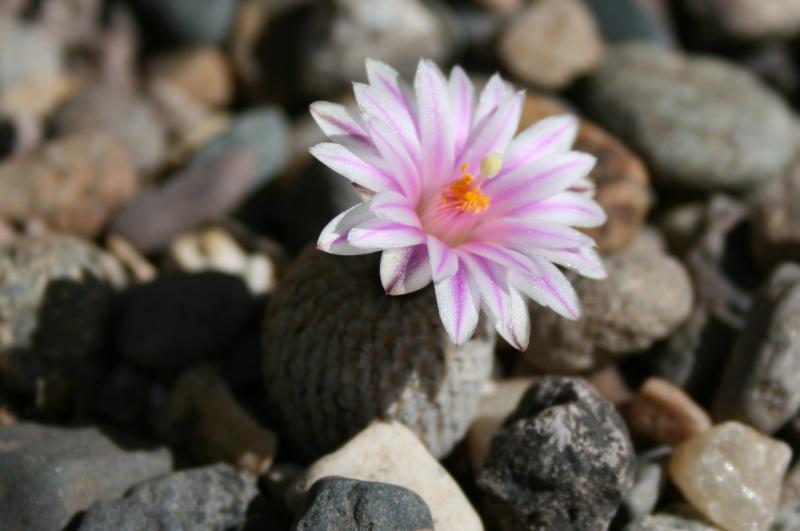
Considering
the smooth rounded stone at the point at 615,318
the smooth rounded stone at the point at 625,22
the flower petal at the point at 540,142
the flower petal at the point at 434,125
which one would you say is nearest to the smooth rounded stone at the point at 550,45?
the smooth rounded stone at the point at 625,22

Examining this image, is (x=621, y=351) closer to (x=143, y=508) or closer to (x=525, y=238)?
(x=525, y=238)

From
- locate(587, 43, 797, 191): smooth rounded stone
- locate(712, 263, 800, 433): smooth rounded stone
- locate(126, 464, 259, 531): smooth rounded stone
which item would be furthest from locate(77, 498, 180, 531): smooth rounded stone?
locate(587, 43, 797, 191): smooth rounded stone

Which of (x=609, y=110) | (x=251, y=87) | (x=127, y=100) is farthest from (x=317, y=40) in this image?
(x=609, y=110)

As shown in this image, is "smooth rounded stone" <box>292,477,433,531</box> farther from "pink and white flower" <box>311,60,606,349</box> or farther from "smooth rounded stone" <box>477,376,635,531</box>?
"pink and white flower" <box>311,60,606,349</box>

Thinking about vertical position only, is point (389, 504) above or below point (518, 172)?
below

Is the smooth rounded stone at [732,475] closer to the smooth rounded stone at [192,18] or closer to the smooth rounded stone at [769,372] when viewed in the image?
the smooth rounded stone at [769,372]

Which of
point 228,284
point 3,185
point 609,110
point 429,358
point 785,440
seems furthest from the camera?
point 609,110

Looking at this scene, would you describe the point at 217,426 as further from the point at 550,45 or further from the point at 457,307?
the point at 550,45

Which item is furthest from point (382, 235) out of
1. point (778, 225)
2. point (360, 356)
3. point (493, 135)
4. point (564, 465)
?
point (778, 225)
